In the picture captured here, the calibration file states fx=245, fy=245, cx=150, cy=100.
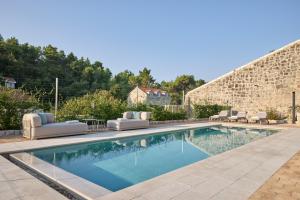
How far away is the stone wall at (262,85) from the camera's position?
1720 centimetres

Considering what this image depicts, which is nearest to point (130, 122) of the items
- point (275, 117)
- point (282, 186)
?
point (282, 186)

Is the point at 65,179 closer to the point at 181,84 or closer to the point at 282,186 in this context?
the point at 282,186

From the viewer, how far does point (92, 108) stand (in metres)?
11.0

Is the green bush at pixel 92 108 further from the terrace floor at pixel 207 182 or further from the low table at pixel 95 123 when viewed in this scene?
the terrace floor at pixel 207 182

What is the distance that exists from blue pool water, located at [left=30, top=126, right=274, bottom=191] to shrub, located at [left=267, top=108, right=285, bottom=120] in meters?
9.92

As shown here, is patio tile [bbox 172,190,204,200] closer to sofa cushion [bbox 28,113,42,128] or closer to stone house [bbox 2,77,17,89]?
sofa cushion [bbox 28,113,42,128]

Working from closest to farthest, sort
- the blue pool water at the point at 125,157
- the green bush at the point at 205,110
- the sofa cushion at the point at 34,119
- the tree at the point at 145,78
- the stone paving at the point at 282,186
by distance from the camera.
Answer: the stone paving at the point at 282,186 → the blue pool water at the point at 125,157 → the sofa cushion at the point at 34,119 → the green bush at the point at 205,110 → the tree at the point at 145,78

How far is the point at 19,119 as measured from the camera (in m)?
8.71

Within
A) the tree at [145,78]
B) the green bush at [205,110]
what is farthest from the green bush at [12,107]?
the tree at [145,78]

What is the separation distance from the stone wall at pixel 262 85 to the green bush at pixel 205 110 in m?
1.20

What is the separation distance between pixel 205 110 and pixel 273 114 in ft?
14.7

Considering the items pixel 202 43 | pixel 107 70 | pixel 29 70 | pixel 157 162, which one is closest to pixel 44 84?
pixel 29 70

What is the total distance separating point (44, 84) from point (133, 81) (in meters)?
26.6

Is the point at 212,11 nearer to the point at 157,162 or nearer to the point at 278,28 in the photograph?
the point at 278,28
